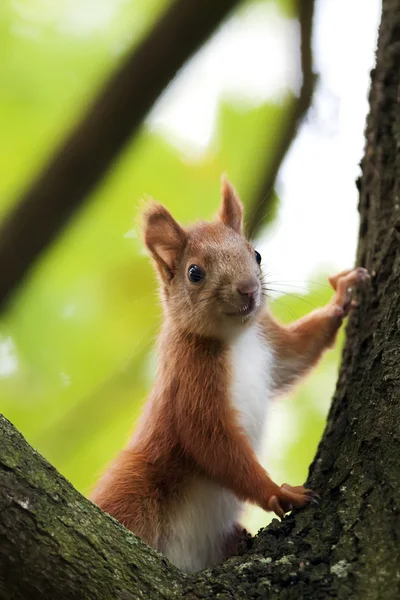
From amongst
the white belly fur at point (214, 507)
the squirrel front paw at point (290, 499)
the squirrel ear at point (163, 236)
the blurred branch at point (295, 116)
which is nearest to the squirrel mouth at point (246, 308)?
the white belly fur at point (214, 507)

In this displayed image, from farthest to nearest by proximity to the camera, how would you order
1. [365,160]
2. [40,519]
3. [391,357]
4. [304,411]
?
1. [304,411]
2. [365,160]
3. [391,357]
4. [40,519]

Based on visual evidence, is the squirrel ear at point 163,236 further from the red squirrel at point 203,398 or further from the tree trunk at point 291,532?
the tree trunk at point 291,532

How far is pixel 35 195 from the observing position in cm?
272

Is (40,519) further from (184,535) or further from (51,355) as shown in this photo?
(51,355)

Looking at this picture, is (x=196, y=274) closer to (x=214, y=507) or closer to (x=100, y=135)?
(x=100, y=135)

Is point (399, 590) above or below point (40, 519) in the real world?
above

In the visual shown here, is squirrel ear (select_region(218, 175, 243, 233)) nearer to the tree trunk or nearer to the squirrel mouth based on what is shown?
the squirrel mouth

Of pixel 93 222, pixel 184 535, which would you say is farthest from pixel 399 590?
pixel 93 222

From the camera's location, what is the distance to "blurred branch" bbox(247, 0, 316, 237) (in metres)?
3.62

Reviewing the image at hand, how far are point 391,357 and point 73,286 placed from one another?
2.02 m

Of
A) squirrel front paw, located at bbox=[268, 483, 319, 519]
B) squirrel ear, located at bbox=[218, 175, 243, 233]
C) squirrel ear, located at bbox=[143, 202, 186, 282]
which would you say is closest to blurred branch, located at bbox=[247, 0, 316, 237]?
squirrel ear, located at bbox=[218, 175, 243, 233]

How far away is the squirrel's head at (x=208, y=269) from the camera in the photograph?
315 centimetres

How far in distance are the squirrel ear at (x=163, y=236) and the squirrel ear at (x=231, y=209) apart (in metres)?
0.24

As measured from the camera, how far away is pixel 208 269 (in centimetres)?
330
